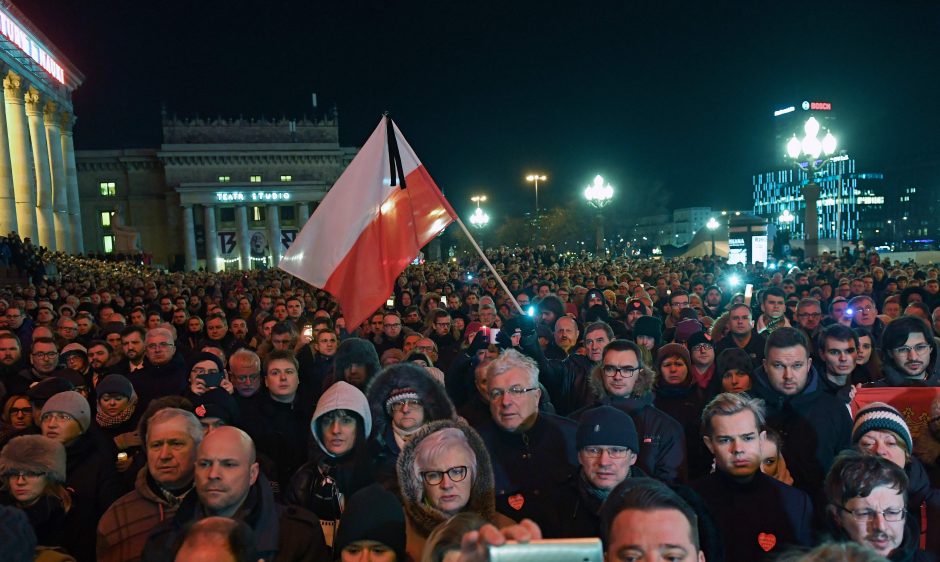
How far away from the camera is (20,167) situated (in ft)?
125

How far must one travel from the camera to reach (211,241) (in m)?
76.1

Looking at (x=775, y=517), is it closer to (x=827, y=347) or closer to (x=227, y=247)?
(x=827, y=347)

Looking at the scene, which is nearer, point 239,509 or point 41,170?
point 239,509

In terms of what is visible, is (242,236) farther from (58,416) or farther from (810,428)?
(810,428)

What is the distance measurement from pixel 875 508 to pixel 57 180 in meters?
51.1

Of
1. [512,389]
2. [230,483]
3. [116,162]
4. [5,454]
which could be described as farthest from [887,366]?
[116,162]

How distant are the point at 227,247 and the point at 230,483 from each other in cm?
7461

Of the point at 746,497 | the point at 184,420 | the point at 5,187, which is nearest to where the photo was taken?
the point at 746,497

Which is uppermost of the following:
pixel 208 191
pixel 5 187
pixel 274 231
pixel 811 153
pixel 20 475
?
pixel 208 191

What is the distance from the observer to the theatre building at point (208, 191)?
76500 millimetres

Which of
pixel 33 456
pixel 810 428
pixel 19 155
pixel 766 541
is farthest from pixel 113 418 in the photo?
pixel 19 155

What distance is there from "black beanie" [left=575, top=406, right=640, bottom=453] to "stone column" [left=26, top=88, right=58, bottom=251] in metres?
45.1

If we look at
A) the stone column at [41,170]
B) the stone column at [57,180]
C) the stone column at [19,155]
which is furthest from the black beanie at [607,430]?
the stone column at [57,180]

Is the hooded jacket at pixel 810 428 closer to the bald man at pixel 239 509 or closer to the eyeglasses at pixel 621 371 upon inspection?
the eyeglasses at pixel 621 371
